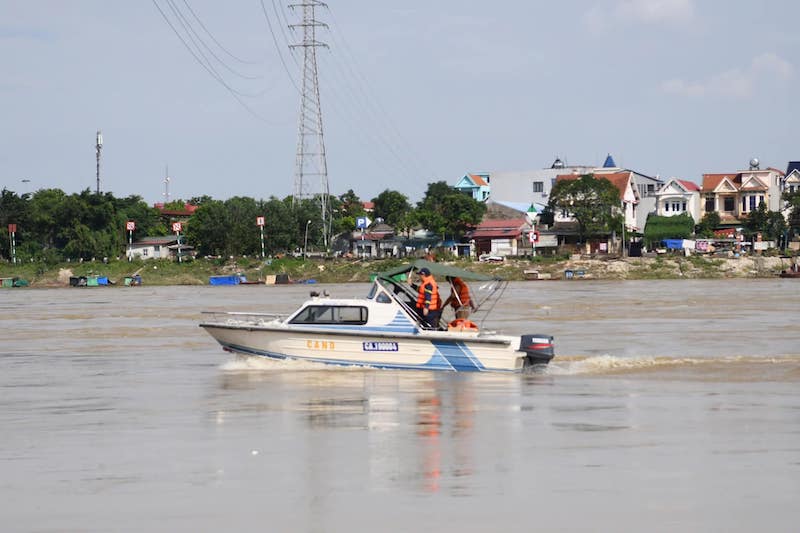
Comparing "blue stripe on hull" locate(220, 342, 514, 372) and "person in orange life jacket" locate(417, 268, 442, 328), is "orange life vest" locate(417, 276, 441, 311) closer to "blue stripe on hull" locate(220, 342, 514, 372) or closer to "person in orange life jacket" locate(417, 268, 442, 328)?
"person in orange life jacket" locate(417, 268, 442, 328)

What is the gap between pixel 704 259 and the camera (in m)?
84.9

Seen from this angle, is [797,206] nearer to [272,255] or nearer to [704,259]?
[704,259]

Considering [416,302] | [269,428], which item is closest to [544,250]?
[416,302]

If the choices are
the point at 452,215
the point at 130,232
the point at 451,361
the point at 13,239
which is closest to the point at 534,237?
the point at 452,215

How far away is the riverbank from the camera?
82750 millimetres

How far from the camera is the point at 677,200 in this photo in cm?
10575

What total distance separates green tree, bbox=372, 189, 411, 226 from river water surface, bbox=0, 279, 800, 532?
3198 inches

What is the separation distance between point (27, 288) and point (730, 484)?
85.0 m

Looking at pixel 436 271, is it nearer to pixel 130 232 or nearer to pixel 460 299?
pixel 460 299

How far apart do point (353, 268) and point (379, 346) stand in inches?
2670

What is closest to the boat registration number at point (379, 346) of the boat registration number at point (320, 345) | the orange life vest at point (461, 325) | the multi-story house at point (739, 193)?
the boat registration number at point (320, 345)

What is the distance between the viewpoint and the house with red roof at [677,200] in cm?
10544

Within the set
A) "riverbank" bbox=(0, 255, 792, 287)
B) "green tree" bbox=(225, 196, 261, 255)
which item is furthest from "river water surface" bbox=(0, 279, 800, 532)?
"green tree" bbox=(225, 196, 261, 255)

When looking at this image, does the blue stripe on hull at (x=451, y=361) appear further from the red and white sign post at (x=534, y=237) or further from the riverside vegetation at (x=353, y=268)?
the red and white sign post at (x=534, y=237)
